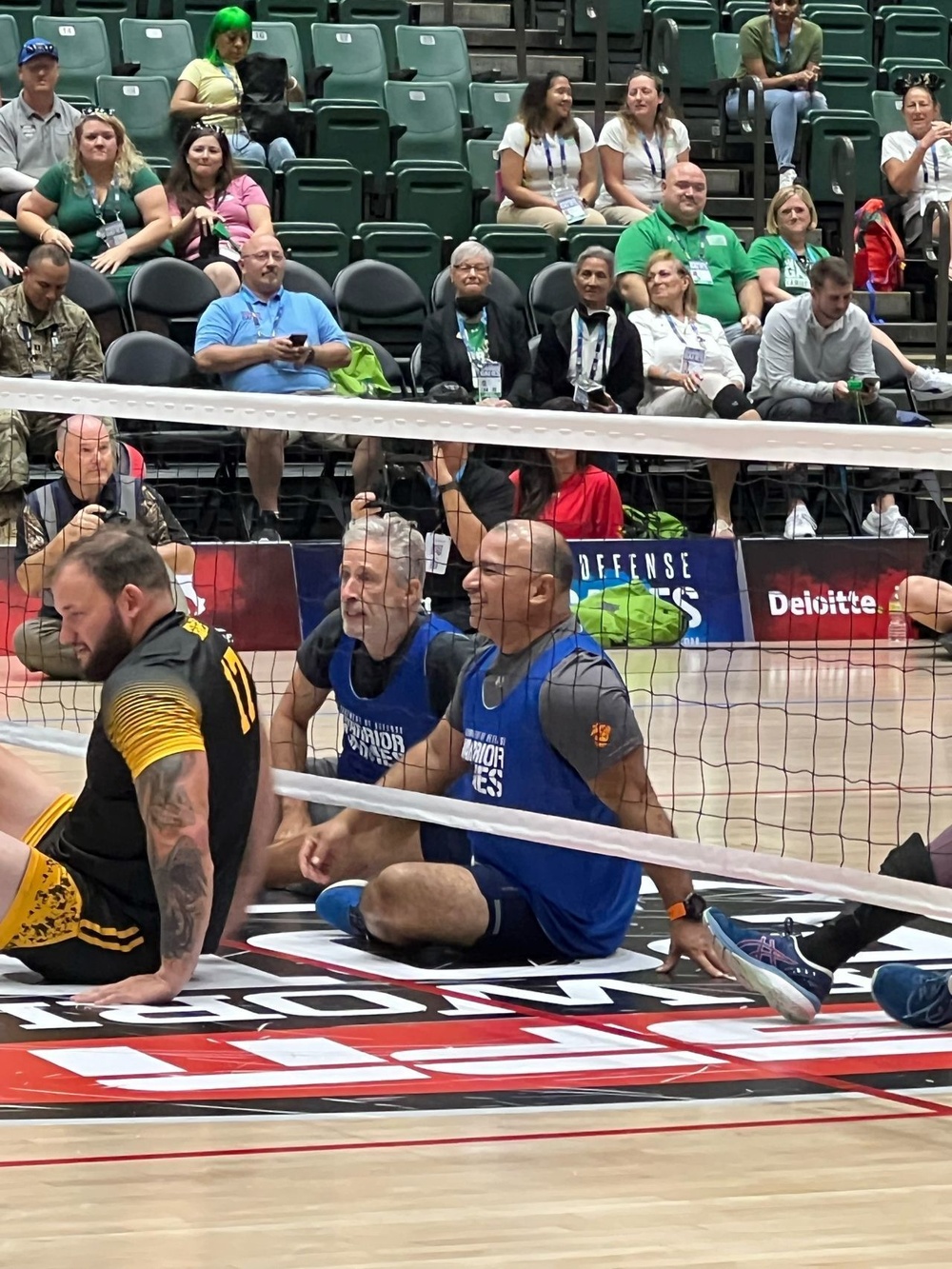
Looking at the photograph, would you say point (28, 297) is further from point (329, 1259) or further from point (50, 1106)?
point (329, 1259)

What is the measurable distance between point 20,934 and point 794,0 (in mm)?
12618

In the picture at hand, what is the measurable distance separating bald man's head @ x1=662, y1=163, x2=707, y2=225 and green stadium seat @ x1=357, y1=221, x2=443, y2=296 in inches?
55.6

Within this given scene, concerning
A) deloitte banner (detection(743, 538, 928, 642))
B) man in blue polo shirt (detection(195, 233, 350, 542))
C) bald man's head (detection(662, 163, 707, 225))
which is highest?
bald man's head (detection(662, 163, 707, 225))

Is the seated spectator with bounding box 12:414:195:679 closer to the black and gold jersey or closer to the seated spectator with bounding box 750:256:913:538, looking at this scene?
the seated spectator with bounding box 750:256:913:538

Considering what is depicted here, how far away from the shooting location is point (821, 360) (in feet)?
43.8

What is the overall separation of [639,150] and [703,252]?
1206 mm

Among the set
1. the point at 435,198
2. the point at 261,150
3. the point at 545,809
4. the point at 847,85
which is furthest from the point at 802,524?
the point at 545,809

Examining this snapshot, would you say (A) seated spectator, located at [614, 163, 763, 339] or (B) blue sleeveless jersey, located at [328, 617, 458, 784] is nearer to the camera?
(B) blue sleeveless jersey, located at [328, 617, 458, 784]

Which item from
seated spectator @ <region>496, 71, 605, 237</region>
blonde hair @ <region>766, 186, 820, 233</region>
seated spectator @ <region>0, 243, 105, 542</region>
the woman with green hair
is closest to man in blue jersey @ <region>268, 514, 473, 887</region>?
seated spectator @ <region>0, 243, 105, 542</region>

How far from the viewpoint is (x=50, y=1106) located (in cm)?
427

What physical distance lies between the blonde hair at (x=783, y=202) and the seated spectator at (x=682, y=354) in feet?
5.18

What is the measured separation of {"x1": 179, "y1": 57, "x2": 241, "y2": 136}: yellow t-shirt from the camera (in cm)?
1389

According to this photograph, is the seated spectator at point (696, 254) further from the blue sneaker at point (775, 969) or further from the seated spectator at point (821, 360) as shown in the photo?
the blue sneaker at point (775, 969)

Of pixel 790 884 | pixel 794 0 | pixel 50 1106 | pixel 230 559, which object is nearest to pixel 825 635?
pixel 230 559
